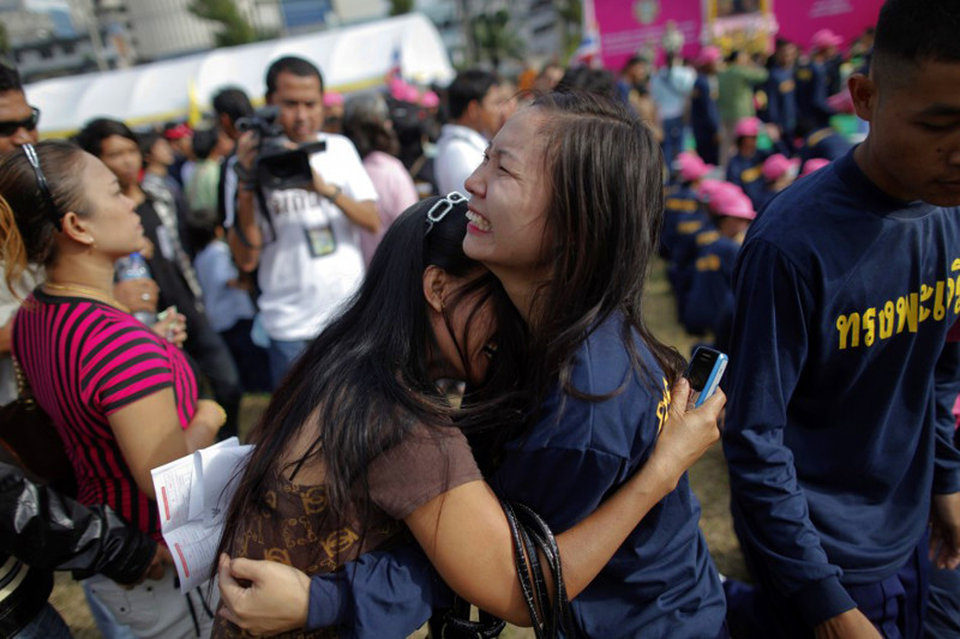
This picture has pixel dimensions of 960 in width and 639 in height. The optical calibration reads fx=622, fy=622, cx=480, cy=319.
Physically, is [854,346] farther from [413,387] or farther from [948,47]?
[413,387]

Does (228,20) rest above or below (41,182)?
above

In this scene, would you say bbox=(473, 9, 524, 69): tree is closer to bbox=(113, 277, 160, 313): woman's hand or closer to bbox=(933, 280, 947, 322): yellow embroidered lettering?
bbox=(113, 277, 160, 313): woman's hand

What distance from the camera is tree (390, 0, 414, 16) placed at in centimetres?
4606

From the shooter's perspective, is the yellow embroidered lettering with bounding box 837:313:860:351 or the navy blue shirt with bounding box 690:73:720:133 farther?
the navy blue shirt with bounding box 690:73:720:133

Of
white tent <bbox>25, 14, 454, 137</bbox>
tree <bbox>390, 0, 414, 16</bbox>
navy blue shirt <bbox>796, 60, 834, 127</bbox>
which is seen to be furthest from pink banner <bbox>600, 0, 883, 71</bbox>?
tree <bbox>390, 0, 414, 16</bbox>

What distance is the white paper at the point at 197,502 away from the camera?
1.26 metres

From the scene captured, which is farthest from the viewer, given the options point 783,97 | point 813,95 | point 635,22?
point 635,22

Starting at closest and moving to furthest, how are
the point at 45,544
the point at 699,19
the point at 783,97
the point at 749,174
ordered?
the point at 45,544
the point at 749,174
the point at 783,97
the point at 699,19

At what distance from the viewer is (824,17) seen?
14.0m

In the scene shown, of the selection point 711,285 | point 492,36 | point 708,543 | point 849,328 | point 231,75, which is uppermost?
point 492,36

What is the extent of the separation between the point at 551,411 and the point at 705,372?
1.26 feet

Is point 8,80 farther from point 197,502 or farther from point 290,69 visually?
point 197,502

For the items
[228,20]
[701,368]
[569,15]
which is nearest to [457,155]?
[701,368]

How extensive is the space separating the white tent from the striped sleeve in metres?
21.0
